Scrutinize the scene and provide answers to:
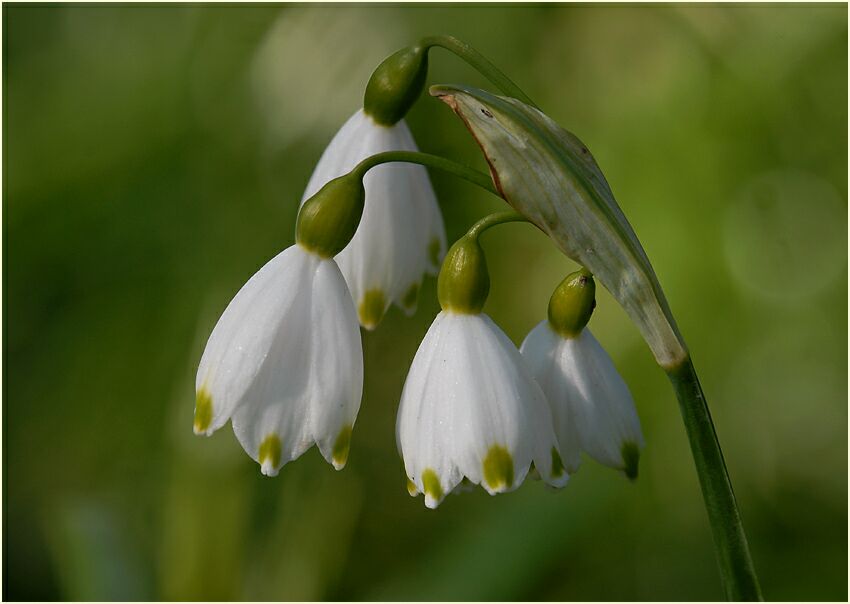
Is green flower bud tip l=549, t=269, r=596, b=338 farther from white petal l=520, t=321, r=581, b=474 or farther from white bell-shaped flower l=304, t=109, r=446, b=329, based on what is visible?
white bell-shaped flower l=304, t=109, r=446, b=329

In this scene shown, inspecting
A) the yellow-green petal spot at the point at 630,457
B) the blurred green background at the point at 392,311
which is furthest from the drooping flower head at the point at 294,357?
the blurred green background at the point at 392,311

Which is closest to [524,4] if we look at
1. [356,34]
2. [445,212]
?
[356,34]

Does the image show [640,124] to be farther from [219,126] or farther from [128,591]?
[128,591]

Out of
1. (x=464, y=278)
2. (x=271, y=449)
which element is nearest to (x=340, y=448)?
(x=271, y=449)

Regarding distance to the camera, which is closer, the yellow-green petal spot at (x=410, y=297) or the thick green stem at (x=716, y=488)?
the thick green stem at (x=716, y=488)

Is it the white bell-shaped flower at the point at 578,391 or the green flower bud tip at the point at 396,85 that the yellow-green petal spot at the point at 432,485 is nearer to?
the white bell-shaped flower at the point at 578,391

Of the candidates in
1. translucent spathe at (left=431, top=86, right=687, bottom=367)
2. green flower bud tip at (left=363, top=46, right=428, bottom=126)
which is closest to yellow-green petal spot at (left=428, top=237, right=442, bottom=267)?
green flower bud tip at (left=363, top=46, right=428, bottom=126)
